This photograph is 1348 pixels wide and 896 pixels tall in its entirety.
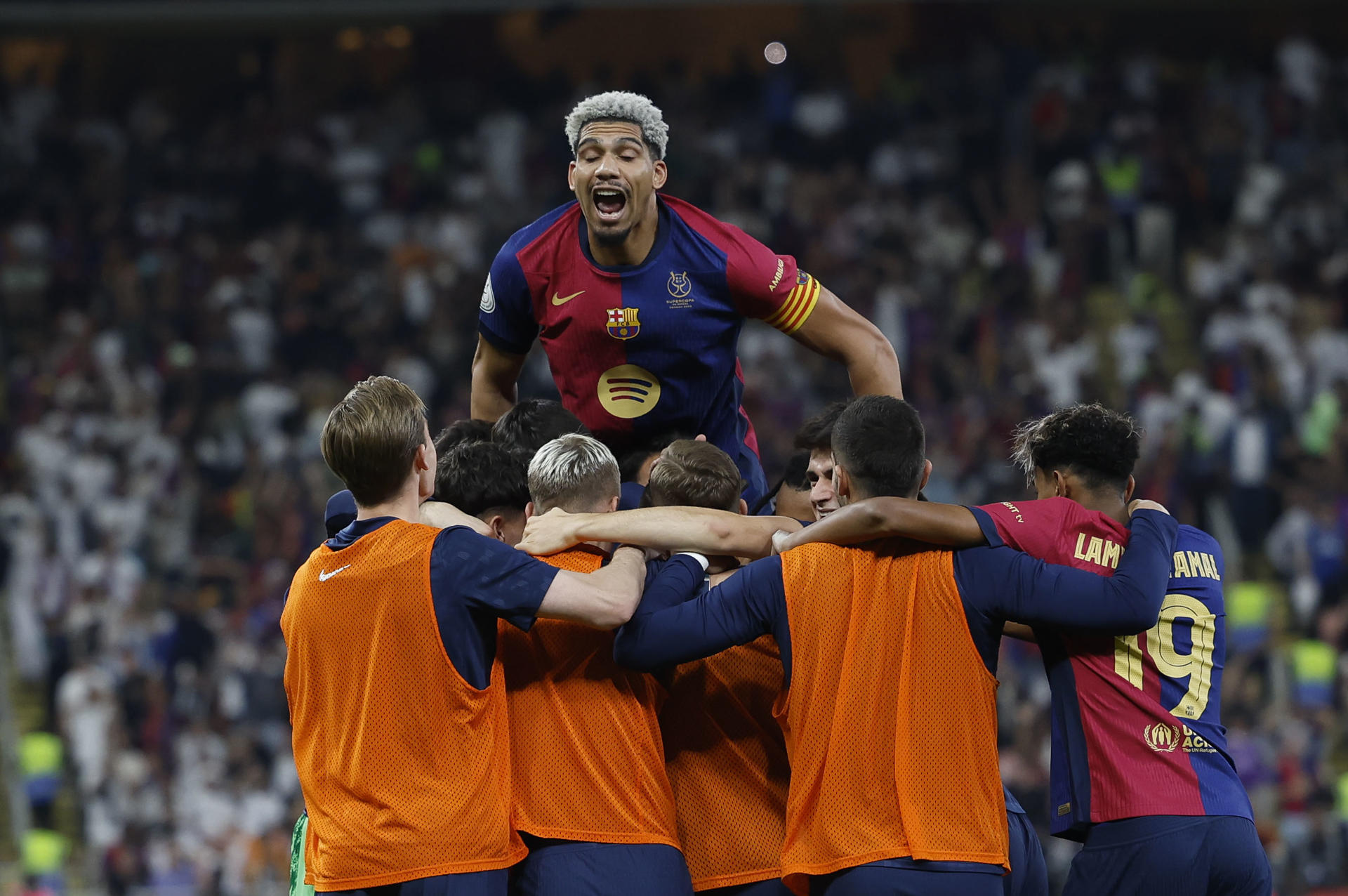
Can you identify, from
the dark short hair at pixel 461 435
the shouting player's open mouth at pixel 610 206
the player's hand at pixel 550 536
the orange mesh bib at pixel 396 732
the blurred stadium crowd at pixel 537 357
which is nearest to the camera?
the orange mesh bib at pixel 396 732

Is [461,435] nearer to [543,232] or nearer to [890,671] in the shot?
[543,232]

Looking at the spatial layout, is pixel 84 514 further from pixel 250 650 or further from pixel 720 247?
pixel 720 247

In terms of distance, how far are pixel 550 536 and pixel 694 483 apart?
50 cm

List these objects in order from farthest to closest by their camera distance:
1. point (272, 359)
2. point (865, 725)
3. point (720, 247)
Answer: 1. point (272, 359)
2. point (720, 247)
3. point (865, 725)

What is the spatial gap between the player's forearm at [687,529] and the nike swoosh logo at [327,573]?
58 cm

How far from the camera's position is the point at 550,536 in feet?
12.5

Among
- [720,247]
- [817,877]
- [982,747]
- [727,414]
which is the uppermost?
[720,247]

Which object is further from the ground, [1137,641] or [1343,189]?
[1343,189]

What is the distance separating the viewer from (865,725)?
3.68 m

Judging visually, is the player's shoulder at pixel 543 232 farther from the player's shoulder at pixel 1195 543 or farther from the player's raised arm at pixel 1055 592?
the player's shoulder at pixel 1195 543

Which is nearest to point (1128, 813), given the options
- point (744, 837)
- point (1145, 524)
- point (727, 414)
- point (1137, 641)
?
point (1137, 641)

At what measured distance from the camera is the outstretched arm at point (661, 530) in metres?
3.81

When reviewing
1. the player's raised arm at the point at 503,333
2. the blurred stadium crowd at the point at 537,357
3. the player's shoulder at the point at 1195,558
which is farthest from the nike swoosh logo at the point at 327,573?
the blurred stadium crowd at the point at 537,357

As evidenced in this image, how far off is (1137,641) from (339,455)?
217cm
